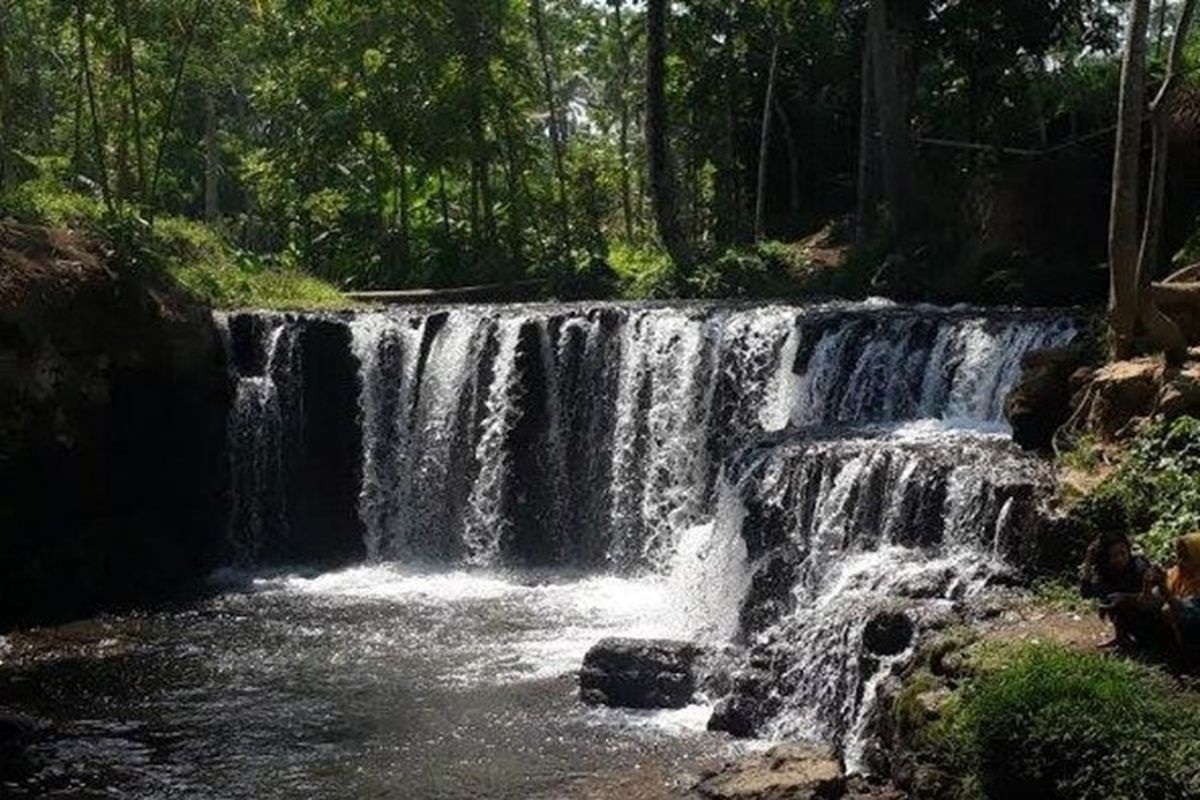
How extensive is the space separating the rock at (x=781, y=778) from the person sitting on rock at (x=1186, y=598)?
270 centimetres

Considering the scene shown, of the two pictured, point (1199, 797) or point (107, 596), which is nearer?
point (1199, 797)

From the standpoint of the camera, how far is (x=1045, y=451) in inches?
608

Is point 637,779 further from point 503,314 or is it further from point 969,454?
point 503,314

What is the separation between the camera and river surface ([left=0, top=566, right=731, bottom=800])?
12.7 m

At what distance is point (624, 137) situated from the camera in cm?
4288

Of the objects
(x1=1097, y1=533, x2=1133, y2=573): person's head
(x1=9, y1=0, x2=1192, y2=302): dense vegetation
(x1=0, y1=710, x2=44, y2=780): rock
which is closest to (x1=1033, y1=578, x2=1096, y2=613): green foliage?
(x1=1097, y1=533, x2=1133, y2=573): person's head

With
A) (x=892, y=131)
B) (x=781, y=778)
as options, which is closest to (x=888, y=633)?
(x=781, y=778)

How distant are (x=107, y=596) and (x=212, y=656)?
13.1ft

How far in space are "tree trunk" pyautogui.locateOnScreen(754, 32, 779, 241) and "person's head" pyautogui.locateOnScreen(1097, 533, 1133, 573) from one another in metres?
20.7

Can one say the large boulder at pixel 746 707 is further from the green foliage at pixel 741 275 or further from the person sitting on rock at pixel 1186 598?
the green foliage at pixel 741 275

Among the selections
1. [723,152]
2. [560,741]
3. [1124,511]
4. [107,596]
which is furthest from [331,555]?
[723,152]

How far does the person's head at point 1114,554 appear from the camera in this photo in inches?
440

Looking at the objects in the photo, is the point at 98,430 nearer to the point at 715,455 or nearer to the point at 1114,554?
the point at 715,455

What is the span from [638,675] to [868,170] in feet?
52.8
